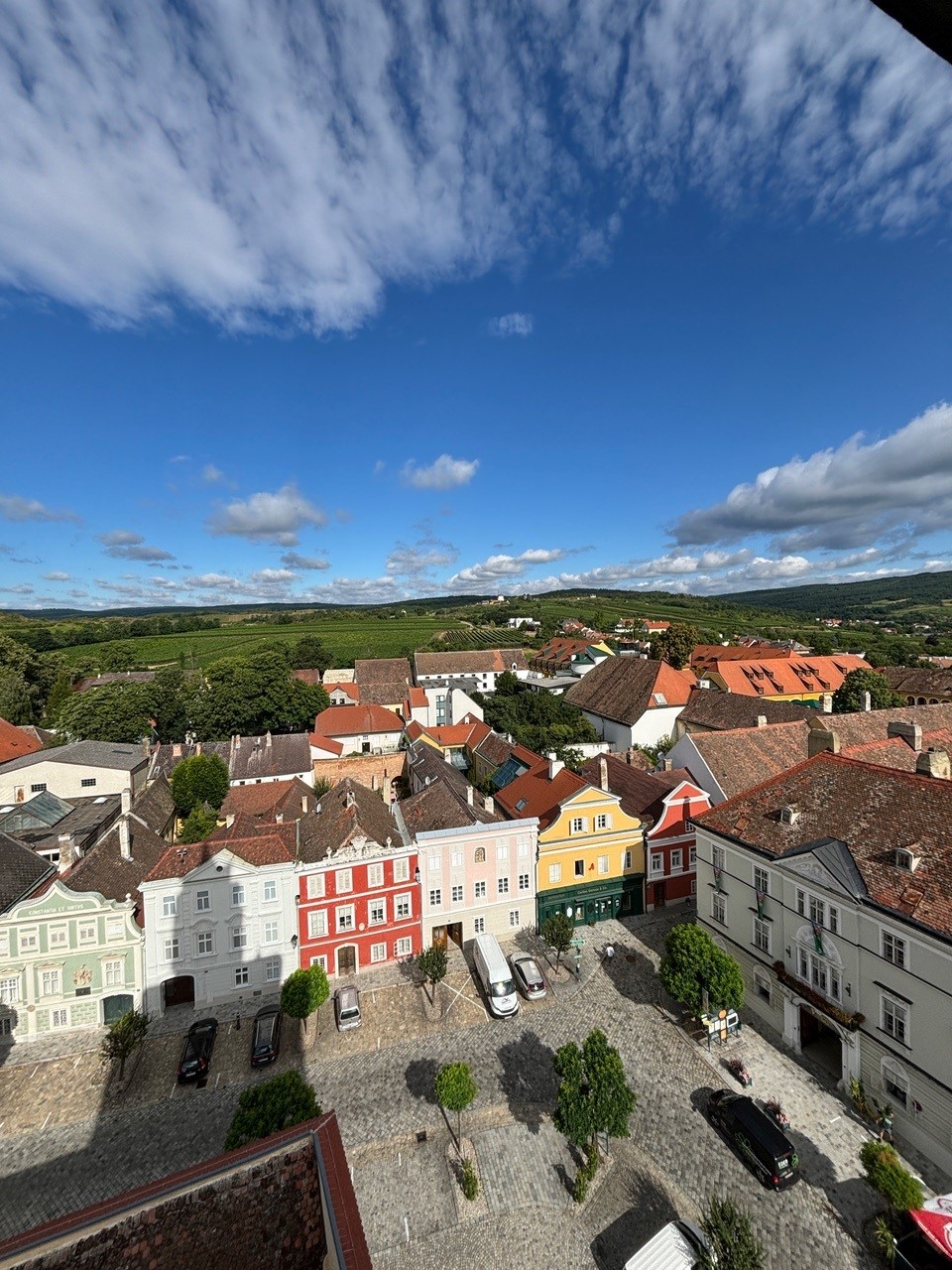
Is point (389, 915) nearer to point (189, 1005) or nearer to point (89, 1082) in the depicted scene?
point (189, 1005)

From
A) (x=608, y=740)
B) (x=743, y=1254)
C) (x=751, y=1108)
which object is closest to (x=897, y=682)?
(x=608, y=740)

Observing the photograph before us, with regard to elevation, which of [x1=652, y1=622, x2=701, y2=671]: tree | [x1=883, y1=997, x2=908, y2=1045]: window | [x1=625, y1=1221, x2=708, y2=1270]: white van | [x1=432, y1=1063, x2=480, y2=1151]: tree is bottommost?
[x1=625, y1=1221, x2=708, y2=1270]: white van

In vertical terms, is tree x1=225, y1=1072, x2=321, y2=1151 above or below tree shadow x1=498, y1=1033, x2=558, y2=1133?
above

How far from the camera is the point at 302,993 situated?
75.7ft

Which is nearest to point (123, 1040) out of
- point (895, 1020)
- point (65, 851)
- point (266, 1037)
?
point (266, 1037)

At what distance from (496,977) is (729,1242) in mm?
12643

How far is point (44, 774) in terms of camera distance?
4631cm

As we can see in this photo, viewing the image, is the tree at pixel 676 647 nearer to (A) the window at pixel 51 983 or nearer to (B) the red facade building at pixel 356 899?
(B) the red facade building at pixel 356 899

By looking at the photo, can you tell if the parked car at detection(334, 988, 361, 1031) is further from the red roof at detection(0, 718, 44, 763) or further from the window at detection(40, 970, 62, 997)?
the red roof at detection(0, 718, 44, 763)

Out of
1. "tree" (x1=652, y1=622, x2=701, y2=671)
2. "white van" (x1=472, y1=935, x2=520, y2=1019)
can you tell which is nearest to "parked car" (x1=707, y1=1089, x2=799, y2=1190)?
"white van" (x1=472, y1=935, x2=520, y2=1019)

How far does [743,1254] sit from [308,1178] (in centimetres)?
1118

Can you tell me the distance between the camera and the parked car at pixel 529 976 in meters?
25.4

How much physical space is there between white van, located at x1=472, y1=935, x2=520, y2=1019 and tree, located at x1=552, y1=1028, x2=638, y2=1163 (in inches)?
269

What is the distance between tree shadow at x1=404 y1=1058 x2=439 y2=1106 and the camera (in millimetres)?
20834
